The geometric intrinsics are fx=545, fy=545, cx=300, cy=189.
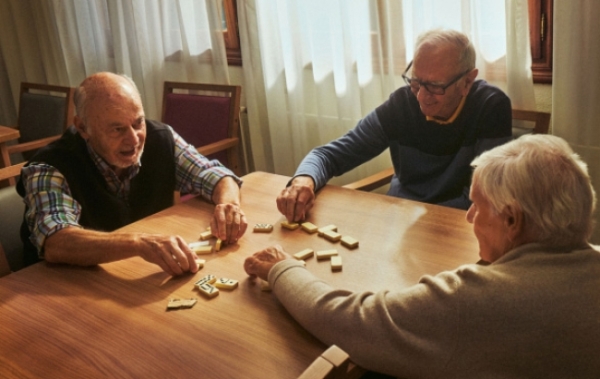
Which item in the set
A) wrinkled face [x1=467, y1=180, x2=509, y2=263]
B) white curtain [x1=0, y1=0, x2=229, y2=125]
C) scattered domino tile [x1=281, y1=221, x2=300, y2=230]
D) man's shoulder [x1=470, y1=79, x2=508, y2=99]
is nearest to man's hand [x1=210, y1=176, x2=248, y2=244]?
scattered domino tile [x1=281, y1=221, x2=300, y2=230]

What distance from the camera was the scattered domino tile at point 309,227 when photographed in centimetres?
180

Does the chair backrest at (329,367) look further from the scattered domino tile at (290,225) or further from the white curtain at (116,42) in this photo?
the white curtain at (116,42)

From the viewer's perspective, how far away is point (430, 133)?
7.72 ft

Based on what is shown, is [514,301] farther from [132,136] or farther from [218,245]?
[132,136]

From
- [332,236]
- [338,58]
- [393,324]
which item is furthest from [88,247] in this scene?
[338,58]

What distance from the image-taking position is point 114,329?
1.33 m

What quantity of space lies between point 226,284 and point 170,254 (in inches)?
8.4

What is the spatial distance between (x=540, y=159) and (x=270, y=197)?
47.2 inches

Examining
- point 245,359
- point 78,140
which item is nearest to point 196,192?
point 78,140

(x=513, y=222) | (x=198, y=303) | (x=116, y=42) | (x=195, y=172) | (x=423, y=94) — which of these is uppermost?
(x=116, y=42)

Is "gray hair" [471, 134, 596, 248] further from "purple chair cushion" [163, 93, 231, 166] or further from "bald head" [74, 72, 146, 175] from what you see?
"purple chair cushion" [163, 93, 231, 166]

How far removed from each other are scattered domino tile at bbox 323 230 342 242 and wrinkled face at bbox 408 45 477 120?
0.77 meters

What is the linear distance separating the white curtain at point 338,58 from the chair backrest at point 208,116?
0.25 metres

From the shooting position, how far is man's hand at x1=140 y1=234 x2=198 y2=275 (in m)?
1.57
